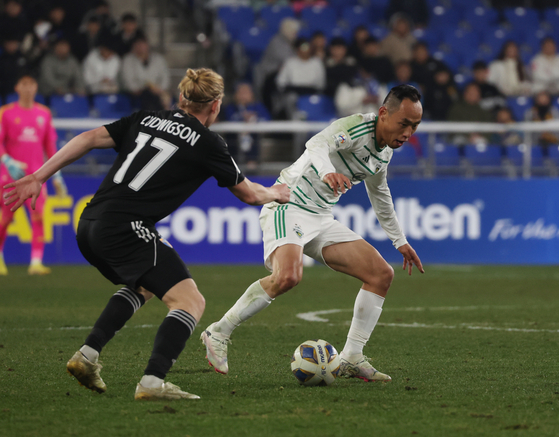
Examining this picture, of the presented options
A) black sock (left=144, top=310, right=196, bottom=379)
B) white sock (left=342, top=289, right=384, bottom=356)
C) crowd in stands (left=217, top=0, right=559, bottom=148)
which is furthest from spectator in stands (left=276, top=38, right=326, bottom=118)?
black sock (left=144, top=310, right=196, bottom=379)

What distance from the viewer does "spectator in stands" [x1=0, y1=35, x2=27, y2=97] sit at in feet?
47.7

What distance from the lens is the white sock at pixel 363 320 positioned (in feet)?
17.1

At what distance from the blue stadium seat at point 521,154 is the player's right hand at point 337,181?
9.41 meters

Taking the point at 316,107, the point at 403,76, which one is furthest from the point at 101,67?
the point at 403,76

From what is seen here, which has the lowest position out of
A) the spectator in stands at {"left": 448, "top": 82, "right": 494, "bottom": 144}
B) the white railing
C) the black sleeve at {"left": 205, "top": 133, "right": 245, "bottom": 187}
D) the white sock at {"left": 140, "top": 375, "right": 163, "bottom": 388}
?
the white sock at {"left": 140, "top": 375, "right": 163, "bottom": 388}

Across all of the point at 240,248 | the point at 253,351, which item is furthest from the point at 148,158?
the point at 240,248

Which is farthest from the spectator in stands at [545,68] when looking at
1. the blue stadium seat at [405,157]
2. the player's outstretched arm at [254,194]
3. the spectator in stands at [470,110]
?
the player's outstretched arm at [254,194]

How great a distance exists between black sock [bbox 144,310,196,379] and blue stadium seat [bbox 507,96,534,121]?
42.5ft

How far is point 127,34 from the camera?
51.5 ft

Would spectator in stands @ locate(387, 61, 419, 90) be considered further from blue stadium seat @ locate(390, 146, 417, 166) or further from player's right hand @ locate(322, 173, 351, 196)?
player's right hand @ locate(322, 173, 351, 196)

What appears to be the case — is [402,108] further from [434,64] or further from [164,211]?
[434,64]

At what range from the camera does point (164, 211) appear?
432cm

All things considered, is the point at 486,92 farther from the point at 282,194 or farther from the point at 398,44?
the point at 282,194

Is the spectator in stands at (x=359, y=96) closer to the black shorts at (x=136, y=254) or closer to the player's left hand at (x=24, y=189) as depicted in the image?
the black shorts at (x=136, y=254)
